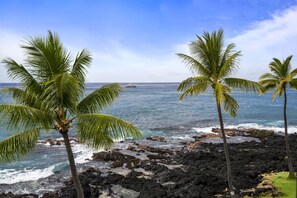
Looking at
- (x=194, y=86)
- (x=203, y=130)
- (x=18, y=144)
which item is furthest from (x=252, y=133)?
(x=18, y=144)

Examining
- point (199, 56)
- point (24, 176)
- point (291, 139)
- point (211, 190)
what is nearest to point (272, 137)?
point (291, 139)

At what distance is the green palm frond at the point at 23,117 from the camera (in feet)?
26.0

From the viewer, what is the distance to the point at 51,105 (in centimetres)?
870

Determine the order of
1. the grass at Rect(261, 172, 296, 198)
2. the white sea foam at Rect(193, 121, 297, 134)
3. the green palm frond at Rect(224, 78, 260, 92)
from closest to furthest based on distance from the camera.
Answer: the green palm frond at Rect(224, 78, 260, 92) < the grass at Rect(261, 172, 296, 198) < the white sea foam at Rect(193, 121, 297, 134)

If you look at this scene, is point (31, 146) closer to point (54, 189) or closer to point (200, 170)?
point (54, 189)

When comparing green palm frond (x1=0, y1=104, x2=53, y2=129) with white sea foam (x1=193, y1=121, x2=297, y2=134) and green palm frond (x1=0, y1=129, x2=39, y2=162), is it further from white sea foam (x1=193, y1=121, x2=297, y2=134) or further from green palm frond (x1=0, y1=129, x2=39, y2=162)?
white sea foam (x1=193, y1=121, x2=297, y2=134)

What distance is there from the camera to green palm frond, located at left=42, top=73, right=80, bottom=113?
320 inches

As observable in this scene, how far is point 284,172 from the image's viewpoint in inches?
821

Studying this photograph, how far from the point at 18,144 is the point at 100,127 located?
8.68 feet

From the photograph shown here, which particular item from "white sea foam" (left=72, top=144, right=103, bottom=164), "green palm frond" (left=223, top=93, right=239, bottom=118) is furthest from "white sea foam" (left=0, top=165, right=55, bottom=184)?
"green palm frond" (left=223, top=93, right=239, bottom=118)

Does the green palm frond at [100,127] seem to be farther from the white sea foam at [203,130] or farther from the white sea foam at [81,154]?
the white sea foam at [203,130]

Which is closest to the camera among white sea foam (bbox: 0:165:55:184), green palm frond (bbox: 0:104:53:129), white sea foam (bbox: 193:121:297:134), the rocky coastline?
green palm frond (bbox: 0:104:53:129)

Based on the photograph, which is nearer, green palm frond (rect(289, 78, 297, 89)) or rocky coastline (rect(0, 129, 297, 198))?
green palm frond (rect(289, 78, 297, 89))

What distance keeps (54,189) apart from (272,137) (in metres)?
28.8
